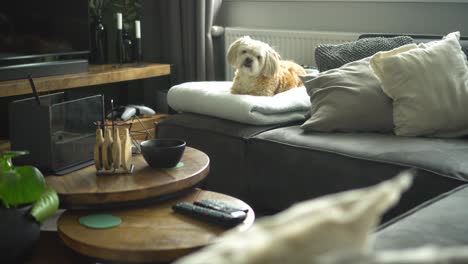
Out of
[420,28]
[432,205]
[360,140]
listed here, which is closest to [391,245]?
[432,205]

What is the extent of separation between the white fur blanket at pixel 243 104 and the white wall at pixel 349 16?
34.7 inches

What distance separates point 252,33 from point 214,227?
2.42 m

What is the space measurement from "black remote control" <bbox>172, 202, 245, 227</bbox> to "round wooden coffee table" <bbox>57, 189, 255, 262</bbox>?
12 millimetres

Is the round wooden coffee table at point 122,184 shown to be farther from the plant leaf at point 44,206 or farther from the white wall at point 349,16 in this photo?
the white wall at point 349,16

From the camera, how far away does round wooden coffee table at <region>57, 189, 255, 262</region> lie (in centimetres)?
136

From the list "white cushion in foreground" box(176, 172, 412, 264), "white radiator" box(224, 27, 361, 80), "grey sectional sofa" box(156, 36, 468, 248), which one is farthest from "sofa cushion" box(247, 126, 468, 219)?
"white cushion in foreground" box(176, 172, 412, 264)

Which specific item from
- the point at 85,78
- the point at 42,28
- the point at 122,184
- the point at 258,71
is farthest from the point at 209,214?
the point at 42,28

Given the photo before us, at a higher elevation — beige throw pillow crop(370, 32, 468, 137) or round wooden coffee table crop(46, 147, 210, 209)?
beige throw pillow crop(370, 32, 468, 137)

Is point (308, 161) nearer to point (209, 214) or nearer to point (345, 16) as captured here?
point (209, 214)

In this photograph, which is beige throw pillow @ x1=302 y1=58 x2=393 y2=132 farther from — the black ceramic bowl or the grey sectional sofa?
the black ceramic bowl

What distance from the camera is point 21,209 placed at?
1468 millimetres

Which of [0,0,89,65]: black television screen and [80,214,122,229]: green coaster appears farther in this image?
[0,0,89,65]: black television screen

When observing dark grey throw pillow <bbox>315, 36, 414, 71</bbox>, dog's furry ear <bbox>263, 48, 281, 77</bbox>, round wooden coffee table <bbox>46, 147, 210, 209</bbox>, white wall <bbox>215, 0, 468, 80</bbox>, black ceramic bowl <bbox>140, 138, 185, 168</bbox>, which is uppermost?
white wall <bbox>215, 0, 468, 80</bbox>

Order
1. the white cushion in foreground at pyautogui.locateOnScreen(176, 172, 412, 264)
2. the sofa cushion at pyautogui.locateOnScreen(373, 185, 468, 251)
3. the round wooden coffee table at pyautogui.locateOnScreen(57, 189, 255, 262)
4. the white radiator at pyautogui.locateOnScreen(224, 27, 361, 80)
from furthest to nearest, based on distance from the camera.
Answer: the white radiator at pyautogui.locateOnScreen(224, 27, 361, 80) → the round wooden coffee table at pyautogui.locateOnScreen(57, 189, 255, 262) → the sofa cushion at pyautogui.locateOnScreen(373, 185, 468, 251) → the white cushion in foreground at pyautogui.locateOnScreen(176, 172, 412, 264)
